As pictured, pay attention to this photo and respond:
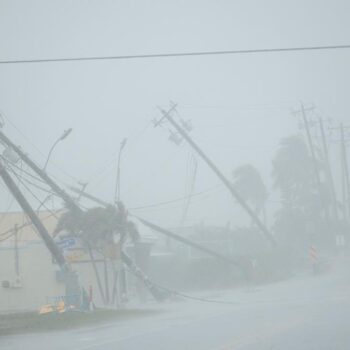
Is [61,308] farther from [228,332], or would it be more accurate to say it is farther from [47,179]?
[228,332]

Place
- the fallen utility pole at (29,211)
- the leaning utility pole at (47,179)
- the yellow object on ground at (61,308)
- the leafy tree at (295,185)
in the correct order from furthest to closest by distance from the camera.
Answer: the leafy tree at (295,185)
the leaning utility pole at (47,179)
the fallen utility pole at (29,211)
the yellow object on ground at (61,308)

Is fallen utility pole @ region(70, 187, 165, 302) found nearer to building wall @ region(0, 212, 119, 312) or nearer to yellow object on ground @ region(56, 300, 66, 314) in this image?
building wall @ region(0, 212, 119, 312)

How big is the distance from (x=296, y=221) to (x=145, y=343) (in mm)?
51008

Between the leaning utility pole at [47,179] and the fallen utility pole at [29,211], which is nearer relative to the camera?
the fallen utility pole at [29,211]

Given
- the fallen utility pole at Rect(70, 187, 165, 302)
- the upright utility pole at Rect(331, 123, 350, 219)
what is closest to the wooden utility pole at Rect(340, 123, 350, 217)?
the upright utility pole at Rect(331, 123, 350, 219)

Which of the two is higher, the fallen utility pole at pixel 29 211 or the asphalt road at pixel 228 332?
the fallen utility pole at pixel 29 211

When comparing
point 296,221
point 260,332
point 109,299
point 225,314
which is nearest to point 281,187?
point 296,221

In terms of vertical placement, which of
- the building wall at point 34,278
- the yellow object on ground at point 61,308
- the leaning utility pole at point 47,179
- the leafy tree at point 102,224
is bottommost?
the yellow object on ground at point 61,308

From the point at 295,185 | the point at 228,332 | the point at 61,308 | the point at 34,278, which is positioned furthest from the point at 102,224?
the point at 295,185

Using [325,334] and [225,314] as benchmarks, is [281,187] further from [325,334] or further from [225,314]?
[325,334]

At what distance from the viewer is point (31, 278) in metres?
35.1

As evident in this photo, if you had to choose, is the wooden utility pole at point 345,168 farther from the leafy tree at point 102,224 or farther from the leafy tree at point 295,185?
the leafy tree at point 102,224

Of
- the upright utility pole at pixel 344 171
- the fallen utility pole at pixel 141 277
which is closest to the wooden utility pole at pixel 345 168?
the upright utility pole at pixel 344 171

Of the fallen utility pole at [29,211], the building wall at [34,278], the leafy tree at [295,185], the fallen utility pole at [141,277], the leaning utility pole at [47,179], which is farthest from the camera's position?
the leafy tree at [295,185]
